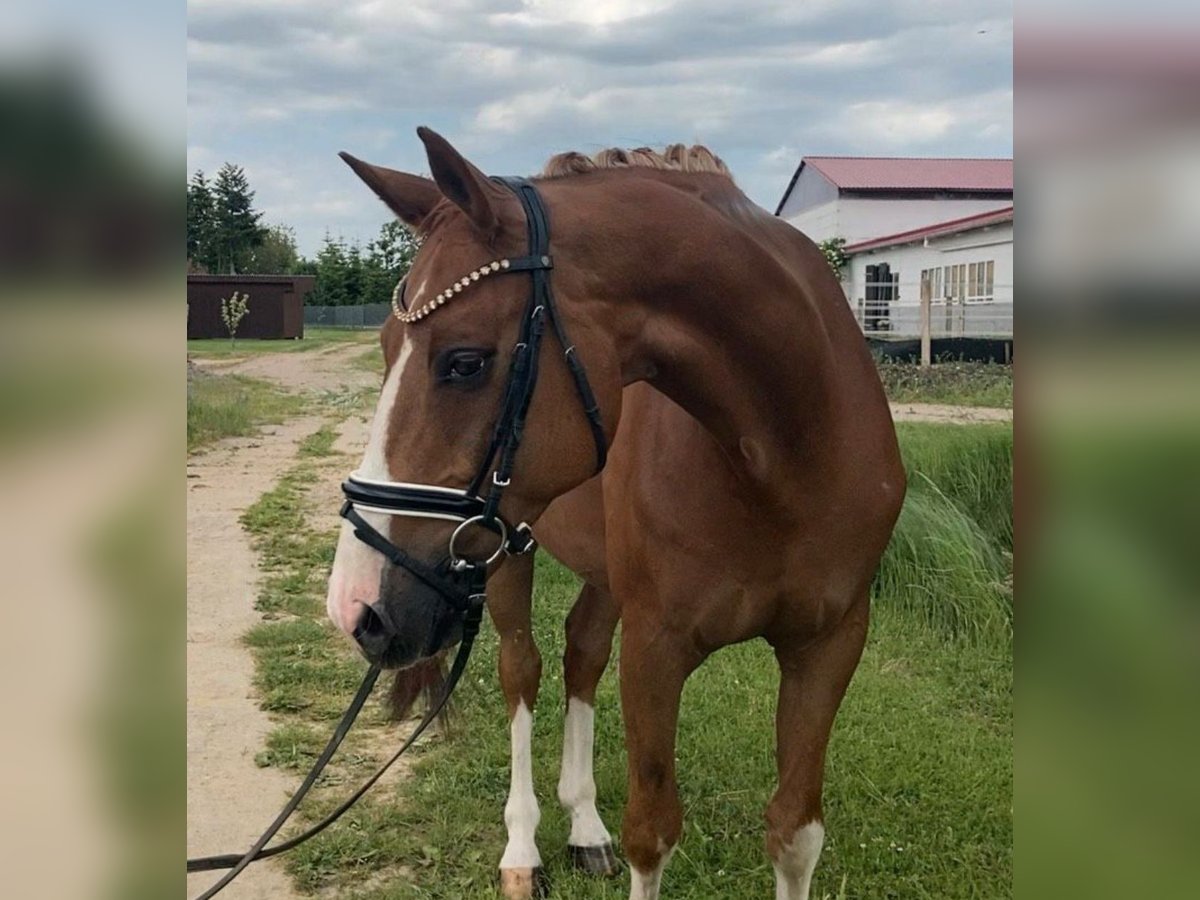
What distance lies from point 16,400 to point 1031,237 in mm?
810

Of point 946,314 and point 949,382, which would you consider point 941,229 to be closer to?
point 946,314

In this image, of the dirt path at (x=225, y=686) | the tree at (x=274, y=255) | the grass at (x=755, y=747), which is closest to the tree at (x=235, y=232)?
the tree at (x=274, y=255)

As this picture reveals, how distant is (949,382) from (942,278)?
7.77 metres

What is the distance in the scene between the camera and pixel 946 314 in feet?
46.8

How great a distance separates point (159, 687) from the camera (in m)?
0.94

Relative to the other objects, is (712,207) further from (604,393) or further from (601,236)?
(604,393)

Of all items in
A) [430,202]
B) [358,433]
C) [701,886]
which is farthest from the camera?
[358,433]

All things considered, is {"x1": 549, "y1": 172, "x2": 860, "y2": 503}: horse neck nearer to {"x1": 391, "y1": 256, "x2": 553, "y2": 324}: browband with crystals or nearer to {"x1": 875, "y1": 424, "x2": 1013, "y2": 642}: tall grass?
{"x1": 391, "y1": 256, "x2": 553, "y2": 324}: browband with crystals

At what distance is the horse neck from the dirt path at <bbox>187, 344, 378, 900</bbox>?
7.72 ft

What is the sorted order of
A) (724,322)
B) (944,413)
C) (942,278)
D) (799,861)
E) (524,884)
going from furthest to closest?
(942,278), (944,413), (524,884), (799,861), (724,322)

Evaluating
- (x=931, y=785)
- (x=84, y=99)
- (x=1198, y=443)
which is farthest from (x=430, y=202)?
(x=931, y=785)

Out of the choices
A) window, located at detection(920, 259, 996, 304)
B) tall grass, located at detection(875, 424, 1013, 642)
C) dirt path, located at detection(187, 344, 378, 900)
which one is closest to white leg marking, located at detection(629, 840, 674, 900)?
dirt path, located at detection(187, 344, 378, 900)

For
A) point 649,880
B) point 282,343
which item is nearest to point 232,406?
point 649,880

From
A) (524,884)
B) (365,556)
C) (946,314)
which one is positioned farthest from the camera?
(946,314)
